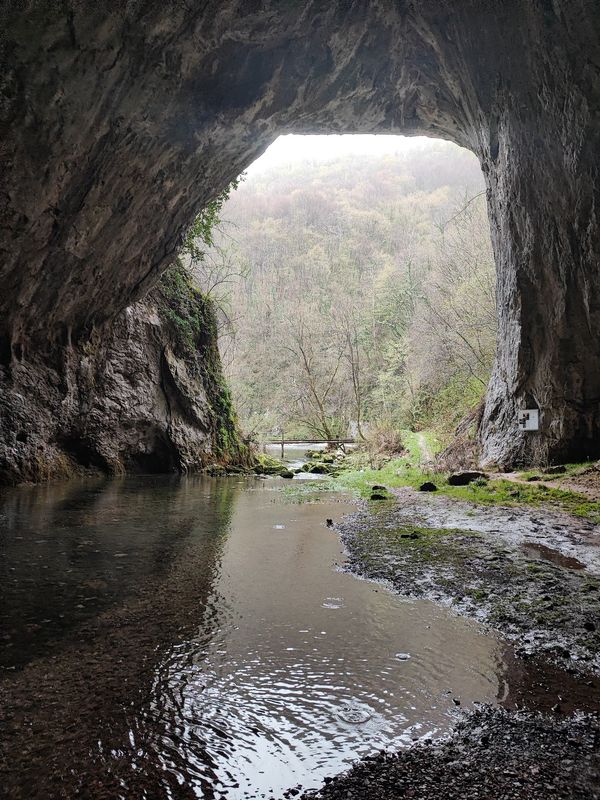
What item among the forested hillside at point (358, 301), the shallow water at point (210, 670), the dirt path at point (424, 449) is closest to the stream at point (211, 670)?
the shallow water at point (210, 670)

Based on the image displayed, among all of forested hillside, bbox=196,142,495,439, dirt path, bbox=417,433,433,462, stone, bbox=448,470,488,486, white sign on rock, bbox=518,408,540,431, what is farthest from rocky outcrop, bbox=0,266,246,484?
white sign on rock, bbox=518,408,540,431

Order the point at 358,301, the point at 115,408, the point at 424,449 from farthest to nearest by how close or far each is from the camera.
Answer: the point at 358,301 < the point at 424,449 < the point at 115,408

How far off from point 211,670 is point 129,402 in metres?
13.0

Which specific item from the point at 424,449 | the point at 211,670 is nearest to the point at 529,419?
the point at 424,449

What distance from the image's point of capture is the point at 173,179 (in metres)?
10.4

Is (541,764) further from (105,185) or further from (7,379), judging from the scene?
(7,379)

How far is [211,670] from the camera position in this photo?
254cm

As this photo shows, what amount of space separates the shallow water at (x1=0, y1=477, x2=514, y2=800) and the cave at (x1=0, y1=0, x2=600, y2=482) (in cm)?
615

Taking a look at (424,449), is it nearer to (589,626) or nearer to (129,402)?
(129,402)

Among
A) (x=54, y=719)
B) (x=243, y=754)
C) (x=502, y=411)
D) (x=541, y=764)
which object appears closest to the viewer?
(x=541, y=764)

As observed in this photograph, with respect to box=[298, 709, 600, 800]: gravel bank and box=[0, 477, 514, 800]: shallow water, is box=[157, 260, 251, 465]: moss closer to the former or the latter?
box=[0, 477, 514, 800]: shallow water

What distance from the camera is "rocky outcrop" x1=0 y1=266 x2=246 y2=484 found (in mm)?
11320

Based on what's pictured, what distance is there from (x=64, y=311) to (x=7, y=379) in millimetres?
1995

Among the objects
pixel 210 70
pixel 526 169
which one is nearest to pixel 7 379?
pixel 210 70
